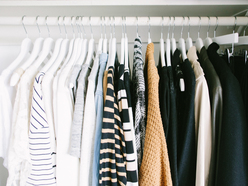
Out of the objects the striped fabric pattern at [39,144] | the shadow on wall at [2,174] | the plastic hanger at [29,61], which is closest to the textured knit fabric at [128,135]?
the striped fabric pattern at [39,144]

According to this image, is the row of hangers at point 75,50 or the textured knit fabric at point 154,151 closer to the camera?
the textured knit fabric at point 154,151

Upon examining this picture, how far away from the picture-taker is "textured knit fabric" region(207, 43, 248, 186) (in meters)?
0.44

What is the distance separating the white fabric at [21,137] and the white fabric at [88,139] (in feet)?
0.71

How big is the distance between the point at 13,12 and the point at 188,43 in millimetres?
1028

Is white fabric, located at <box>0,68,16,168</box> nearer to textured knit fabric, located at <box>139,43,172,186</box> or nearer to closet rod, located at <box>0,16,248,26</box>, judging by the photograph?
closet rod, located at <box>0,16,248,26</box>

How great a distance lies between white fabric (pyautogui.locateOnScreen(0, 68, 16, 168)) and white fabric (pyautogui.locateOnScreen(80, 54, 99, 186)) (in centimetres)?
33

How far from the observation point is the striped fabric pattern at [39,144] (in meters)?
0.49

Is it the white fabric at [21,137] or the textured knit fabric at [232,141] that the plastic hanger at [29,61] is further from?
the textured knit fabric at [232,141]

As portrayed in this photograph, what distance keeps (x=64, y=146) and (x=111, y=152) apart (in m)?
0.17

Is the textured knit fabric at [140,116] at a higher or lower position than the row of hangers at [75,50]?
lower

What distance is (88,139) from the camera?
480 mm

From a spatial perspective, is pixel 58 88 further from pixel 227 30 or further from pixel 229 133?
pixel 227 30

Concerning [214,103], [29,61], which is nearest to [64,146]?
[29,61]

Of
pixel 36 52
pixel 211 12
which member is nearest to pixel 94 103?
pixel 36 52
